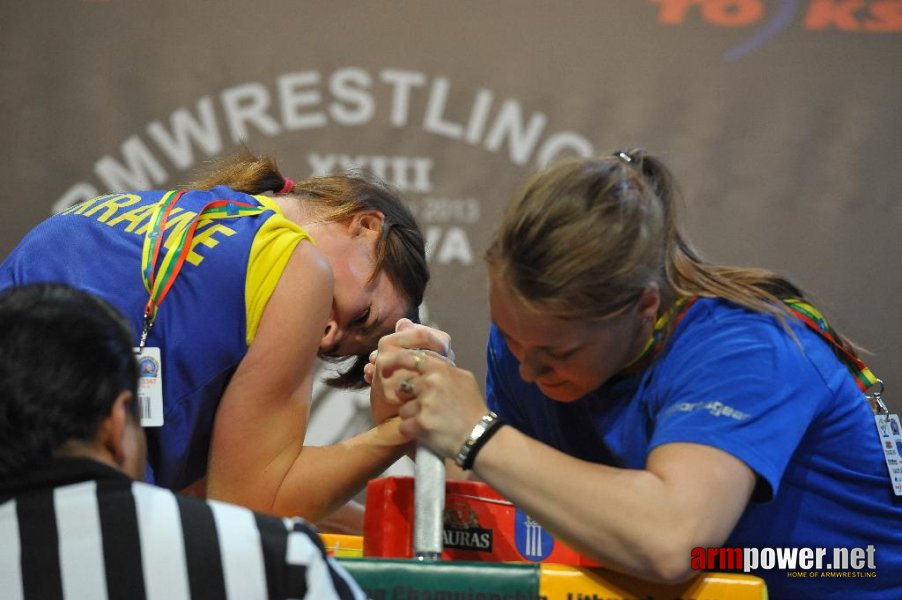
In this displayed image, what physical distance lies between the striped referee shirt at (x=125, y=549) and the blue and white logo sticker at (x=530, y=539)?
22.2 inches

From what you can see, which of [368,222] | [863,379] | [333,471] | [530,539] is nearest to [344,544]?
[333,471]

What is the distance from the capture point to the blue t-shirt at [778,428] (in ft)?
4.51

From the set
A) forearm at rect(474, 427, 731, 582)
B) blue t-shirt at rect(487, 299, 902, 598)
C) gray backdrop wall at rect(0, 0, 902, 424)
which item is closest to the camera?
forearm at rect(474, 427, 731, 582)

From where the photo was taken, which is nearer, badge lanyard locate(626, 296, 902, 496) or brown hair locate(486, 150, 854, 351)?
brown hair locate(486, 150, 854, 351)

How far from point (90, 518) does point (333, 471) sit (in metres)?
0.73

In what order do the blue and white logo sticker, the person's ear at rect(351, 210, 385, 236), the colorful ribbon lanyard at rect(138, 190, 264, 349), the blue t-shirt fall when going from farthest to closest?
1. the person's ear at rect(351, 210, 385, 236)
2. the colorful ribbon lanyard at rect(138, 190, 264, 349)
3. the blue and white logo sticker
4. the blue t-shirt

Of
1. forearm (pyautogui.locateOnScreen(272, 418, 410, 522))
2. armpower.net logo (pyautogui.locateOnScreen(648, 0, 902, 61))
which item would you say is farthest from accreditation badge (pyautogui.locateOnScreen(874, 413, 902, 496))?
armpower.net logo (pyautogui.locateOnScreen(648, 0, 902, 61))

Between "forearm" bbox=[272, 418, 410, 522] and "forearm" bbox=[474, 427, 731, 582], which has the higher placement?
"forearm" bbox=[474, 427, 731, 582]

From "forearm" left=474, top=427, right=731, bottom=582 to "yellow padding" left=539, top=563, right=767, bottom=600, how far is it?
0.9 inches

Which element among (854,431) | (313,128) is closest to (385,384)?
(854,431)

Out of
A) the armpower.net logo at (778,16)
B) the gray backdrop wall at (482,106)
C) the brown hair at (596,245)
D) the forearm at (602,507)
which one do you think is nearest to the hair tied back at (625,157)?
the brown hair at (596,245)

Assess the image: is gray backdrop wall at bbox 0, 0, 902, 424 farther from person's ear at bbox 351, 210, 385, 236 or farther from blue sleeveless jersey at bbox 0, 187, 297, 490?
blue sleeveless jersey at bbox 0, 187, 297, 490

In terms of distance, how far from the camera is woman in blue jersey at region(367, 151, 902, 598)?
1.30m

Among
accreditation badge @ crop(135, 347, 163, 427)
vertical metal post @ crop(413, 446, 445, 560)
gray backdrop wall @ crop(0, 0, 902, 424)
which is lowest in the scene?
vertical metal post @ crop(413, 446, 445, 560)
